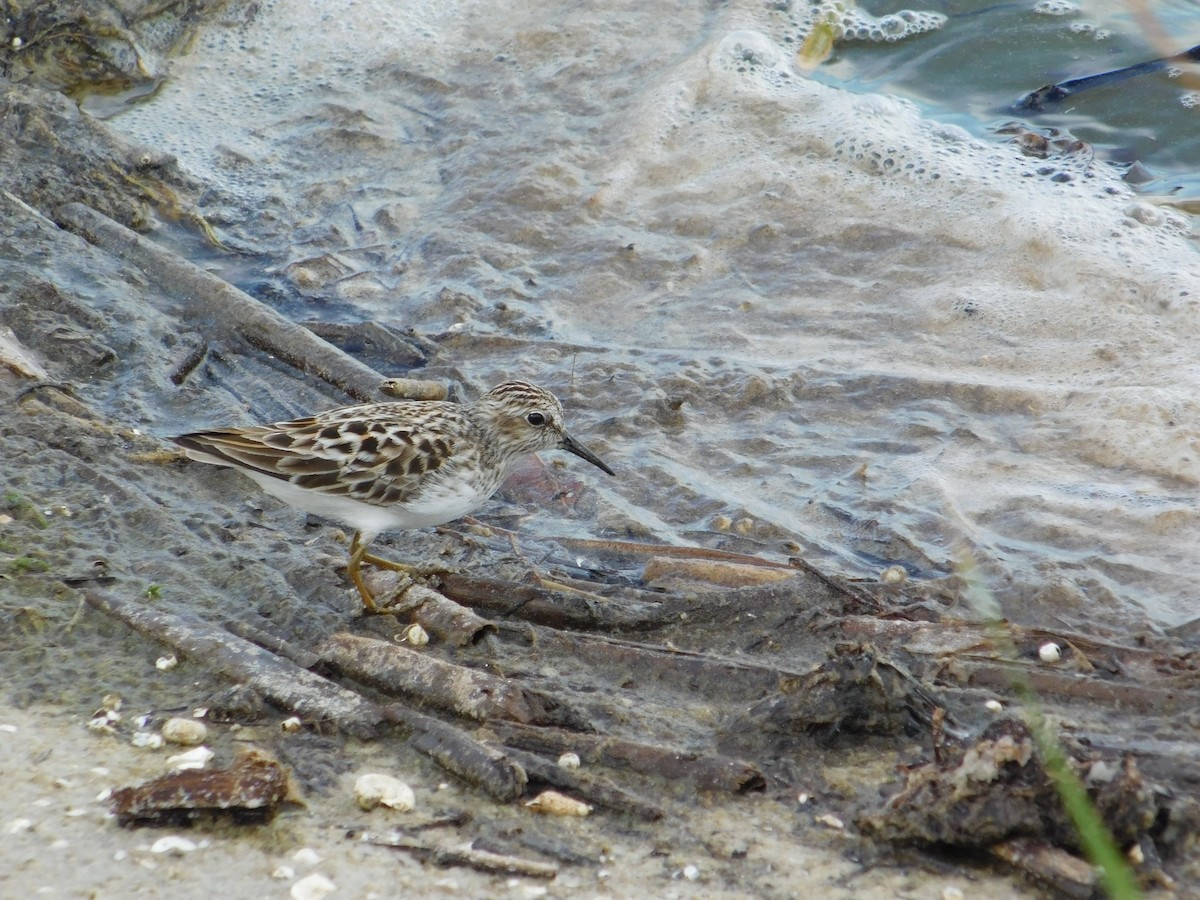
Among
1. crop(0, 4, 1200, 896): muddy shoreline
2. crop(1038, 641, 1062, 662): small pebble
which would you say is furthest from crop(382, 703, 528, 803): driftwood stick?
crop(1038, 641, 1062, 662): small pebble

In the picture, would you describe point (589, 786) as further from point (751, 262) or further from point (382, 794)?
point (751, 262)

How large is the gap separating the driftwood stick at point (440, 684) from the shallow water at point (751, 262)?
4.88ft

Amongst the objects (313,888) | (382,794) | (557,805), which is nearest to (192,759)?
(382,794)

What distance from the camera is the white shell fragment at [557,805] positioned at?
11.8 ft

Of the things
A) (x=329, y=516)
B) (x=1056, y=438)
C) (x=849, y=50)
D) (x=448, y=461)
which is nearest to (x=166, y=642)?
(x=329, y=516)

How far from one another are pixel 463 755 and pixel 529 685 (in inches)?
22.4

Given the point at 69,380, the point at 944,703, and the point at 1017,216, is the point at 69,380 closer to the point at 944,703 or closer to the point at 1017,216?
the point at 944,703

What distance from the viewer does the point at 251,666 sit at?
416 centimetres

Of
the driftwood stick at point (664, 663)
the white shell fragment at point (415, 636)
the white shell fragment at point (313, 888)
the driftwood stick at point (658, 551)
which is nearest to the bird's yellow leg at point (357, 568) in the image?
the white shell fragment at point (415, 636)

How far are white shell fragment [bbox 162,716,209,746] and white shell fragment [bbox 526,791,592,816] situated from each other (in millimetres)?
1069

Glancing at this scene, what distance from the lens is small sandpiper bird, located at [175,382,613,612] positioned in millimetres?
5152

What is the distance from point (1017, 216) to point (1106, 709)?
15.8 feet

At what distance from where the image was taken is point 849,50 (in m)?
10.8

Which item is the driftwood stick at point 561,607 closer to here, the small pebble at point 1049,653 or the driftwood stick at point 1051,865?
the small pebble at point 1049,653
